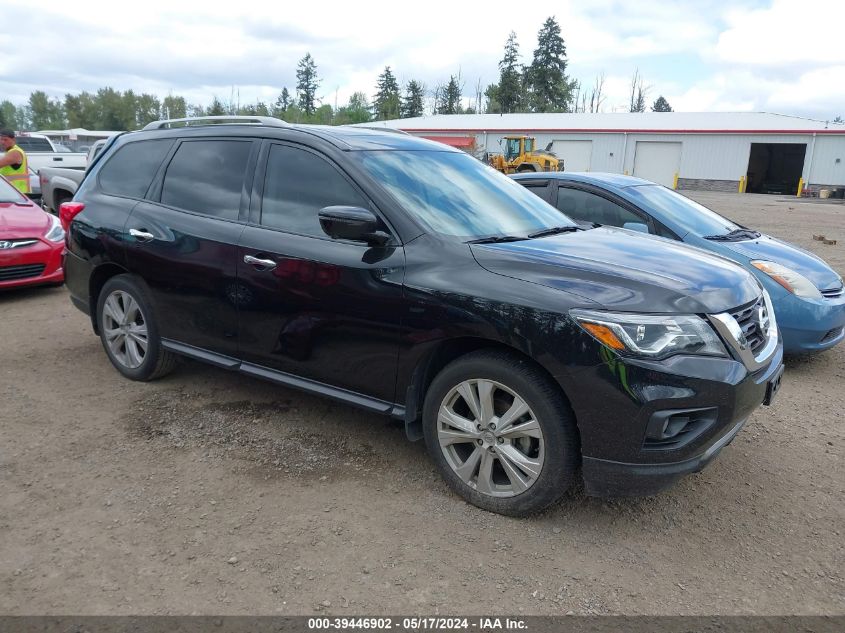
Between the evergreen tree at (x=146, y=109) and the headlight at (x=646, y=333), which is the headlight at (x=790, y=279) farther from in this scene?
the evergreen tree at (x=146, y=109)

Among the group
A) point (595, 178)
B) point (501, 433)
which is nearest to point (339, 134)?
point (501, 433)

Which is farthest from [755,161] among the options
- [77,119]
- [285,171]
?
[77,119]

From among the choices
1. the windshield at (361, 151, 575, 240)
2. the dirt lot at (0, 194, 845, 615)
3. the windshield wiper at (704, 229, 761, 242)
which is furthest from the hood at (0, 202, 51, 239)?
the windshield wiper at (704, 229, 761, 242)

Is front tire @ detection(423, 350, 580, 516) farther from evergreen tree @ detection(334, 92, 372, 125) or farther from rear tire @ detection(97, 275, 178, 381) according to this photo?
evergreen tree @ detection(334, 92, 372, 125)

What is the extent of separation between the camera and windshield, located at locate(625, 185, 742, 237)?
5621 mm

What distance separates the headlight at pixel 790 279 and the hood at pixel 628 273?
1845mm

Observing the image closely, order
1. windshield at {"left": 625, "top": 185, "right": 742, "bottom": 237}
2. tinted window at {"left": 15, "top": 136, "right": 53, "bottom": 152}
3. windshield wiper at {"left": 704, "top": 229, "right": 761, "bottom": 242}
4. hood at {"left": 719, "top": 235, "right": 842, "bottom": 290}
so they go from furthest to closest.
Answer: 1. tinted window at {"left": 15, "top": 136, "right": 53, "bottom": 152}
2. windshield at {"left": 625, "top": 185, "right": 742, "bottom": 237}
3. windshield wiper at {"left": 704, "top": 229, "right": 761, "bottom": 242}
4. hood at {"left": 719, "top": 235, "right": 842, "bottom": 290}

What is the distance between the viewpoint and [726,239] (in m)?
5.52

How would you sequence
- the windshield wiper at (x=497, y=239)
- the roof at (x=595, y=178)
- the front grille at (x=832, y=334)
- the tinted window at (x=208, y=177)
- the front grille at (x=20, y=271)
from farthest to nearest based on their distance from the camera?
the front grille at (x=20, y=271), the roof at (x=595, y=178), the front grille at (x=832, y=334), the tinted window at (x=208, y=177), the windshield wiper at (x=497, y=239)

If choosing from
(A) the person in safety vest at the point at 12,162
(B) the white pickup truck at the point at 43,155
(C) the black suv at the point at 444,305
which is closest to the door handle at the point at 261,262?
(C) the black suv at the point at 444,305

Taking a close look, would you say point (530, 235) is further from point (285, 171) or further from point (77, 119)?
point (77, 119)

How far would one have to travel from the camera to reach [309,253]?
3.52m

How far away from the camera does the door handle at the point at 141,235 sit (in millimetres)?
4282

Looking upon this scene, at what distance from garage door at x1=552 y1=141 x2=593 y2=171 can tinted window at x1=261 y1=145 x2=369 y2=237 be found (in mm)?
40932
